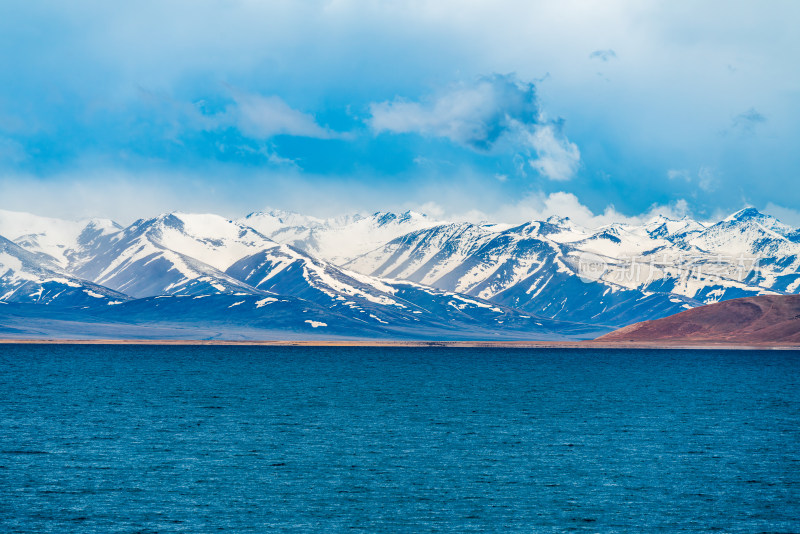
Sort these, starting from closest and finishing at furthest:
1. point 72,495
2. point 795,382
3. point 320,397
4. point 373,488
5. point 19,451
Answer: point 72,495 → point 373,488 → point 19,451 → point 320,397 → point 795,382

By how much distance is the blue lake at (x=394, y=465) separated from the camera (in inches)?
2413

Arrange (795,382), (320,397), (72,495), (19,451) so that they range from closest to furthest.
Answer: (72,495), (19,451), (320,397), (795,382)

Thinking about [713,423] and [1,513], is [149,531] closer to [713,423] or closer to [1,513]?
[1,513]

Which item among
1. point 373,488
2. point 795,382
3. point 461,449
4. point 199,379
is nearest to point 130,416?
point 461,449

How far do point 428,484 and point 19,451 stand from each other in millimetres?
35776

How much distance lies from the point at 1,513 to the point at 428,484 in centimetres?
2869

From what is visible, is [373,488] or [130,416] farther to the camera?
[130,416]

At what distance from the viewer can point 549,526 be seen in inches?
2351

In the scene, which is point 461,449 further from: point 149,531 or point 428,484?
point 149,531

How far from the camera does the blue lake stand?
201 ft

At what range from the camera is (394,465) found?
80.1 m

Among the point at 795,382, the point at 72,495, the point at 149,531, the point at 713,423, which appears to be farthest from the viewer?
the point at 795,382

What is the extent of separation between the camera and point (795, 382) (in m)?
196

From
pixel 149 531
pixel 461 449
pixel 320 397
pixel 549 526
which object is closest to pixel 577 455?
pixel 461 449
